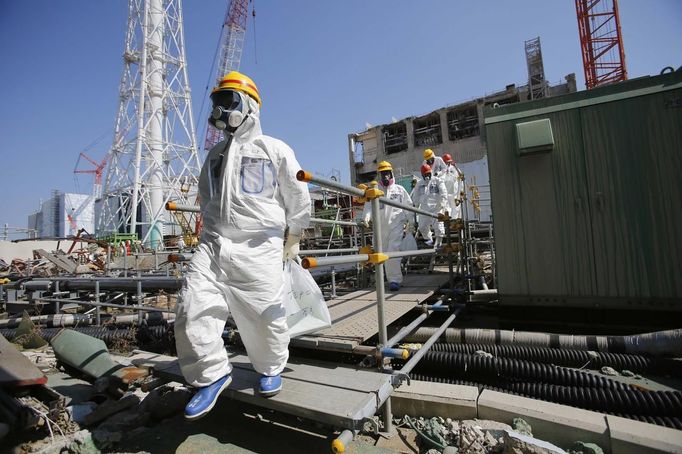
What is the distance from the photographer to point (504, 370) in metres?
3.14

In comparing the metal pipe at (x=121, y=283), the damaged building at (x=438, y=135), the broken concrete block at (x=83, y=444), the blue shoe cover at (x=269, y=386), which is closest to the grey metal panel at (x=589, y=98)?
the blue shoe cover at (x=269, y=386)

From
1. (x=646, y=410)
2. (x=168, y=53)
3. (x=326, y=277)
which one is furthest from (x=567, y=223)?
(x=168, y=53)

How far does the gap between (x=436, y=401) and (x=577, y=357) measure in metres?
1.84

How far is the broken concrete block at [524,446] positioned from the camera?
185 cm

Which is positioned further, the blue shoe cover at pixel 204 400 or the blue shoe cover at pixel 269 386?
the blue shoe cover at pixel 269 386

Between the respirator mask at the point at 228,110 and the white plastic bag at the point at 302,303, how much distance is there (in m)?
1.11

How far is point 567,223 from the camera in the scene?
4.18 meters

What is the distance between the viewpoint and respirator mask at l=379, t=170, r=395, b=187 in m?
5.93

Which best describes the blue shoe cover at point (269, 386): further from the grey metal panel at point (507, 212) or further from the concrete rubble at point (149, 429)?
the grey metal panel at point (507, 212)

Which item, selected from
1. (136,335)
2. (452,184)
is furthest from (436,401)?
(452,184)

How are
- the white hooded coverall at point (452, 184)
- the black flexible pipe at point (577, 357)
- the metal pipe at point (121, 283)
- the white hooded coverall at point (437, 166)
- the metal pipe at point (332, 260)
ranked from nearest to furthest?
the metal pipe at point (332, 260) < the black flexible pipe at point (577, 357) < the metal pipe at point (121, 283) < the white hooded coverall at point (437, 166) < the white hooded coverall at point (452, 184)

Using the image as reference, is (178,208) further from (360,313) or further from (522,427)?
(522,427)

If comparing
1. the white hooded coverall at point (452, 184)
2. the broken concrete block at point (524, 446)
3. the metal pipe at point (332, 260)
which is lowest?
the broken concrete block at point (524, 446)

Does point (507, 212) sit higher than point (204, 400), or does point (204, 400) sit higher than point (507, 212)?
point (507, 212)
